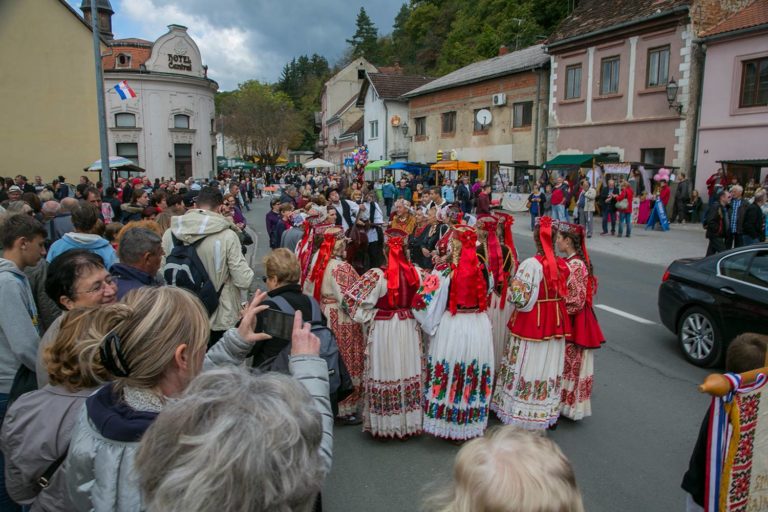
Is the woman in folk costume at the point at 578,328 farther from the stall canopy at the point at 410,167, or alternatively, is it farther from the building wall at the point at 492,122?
the stall canopy at the point at 410,167

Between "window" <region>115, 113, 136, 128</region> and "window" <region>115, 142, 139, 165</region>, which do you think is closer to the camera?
"window" <region>115, 113, 136, 128</region>

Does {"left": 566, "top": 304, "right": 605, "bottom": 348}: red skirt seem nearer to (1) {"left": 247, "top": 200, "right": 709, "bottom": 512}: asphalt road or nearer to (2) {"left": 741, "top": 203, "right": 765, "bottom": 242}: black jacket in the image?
(1) {"left": 247, "top": 200, "right": 709, "bottom": 512}: asphalt road

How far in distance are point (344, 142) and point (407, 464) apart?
56400mm

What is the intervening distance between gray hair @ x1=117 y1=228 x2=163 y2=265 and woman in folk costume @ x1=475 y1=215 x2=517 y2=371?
3100 mm

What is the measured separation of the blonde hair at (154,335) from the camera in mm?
1917

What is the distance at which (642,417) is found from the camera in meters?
5.40

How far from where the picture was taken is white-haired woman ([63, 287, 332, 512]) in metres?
1.76

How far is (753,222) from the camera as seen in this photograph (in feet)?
37.0

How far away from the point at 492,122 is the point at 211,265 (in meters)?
28.9

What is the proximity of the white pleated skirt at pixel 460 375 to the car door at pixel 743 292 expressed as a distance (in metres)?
3.36

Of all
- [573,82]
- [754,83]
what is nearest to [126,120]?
[573,82]

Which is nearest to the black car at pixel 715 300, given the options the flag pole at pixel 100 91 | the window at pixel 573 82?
the flag pole at pixel 100 91

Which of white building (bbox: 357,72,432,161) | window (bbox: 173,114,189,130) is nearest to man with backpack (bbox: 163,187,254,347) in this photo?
white building (bbox: 357,72,432,161)

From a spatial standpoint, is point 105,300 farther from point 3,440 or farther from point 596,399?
point 596,399
